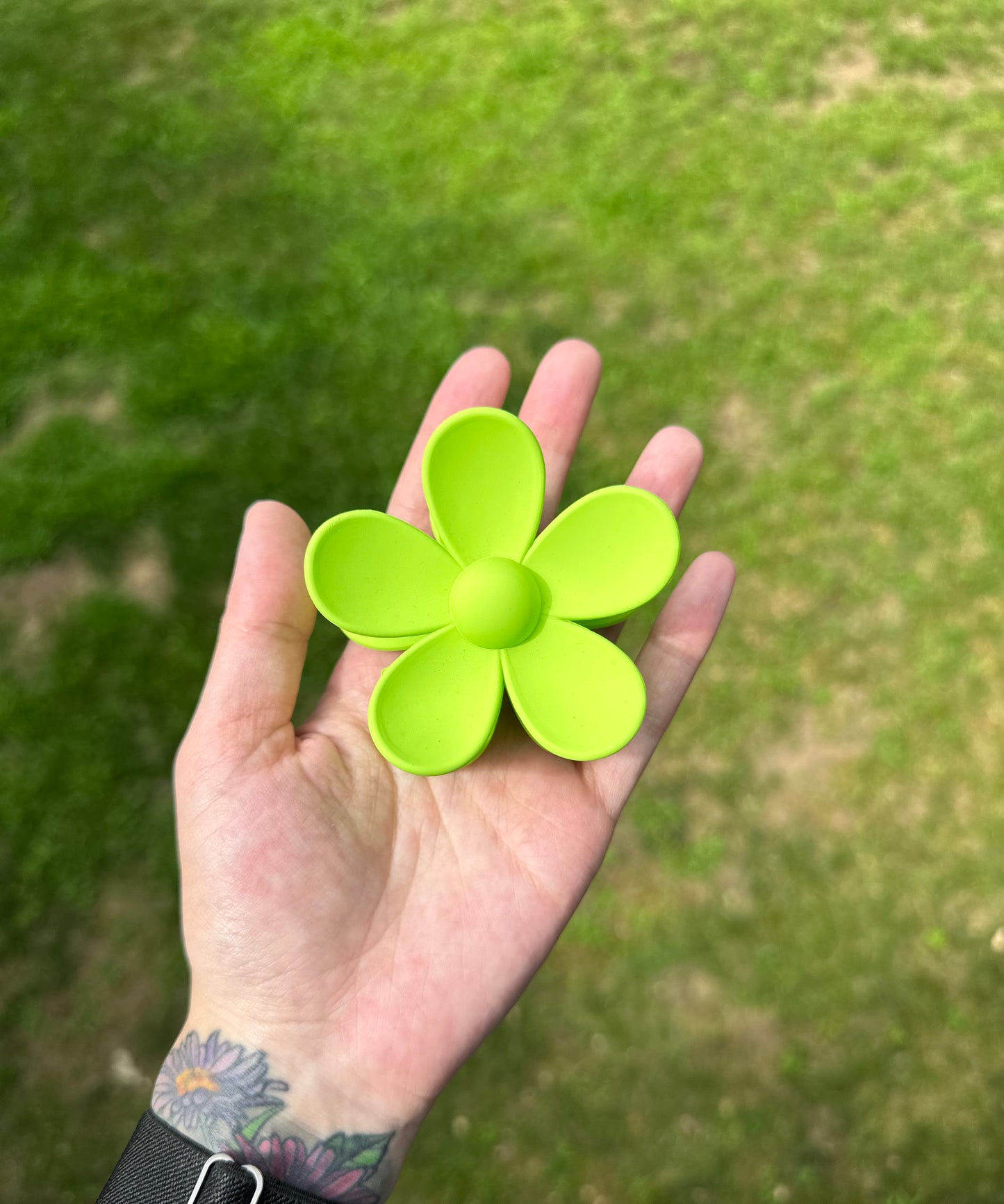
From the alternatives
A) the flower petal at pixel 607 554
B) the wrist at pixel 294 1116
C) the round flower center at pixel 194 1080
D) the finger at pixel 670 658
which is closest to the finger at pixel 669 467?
the finger at pixel 670 658

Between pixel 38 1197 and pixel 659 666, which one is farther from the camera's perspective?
pixel 38 1197

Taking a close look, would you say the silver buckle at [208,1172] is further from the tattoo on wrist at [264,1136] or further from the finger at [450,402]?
the finger at [450,402]

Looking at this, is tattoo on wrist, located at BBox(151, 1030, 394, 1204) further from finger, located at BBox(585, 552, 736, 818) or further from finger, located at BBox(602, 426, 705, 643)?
finger, located at BBox(602, 426, 705, 643)

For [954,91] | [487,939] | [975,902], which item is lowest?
[975,902]

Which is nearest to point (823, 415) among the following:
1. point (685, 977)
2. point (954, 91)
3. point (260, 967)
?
point (954, 91)

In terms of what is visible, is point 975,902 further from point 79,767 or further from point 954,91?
point 954,91

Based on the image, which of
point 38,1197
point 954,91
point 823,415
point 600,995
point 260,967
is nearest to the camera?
point 260,967

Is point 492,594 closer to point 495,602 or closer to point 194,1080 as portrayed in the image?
point 495,602

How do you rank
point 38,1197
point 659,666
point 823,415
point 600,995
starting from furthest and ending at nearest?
point 823,415
point 600,995
point 38,1197
point 659,666
